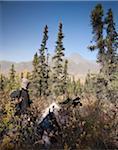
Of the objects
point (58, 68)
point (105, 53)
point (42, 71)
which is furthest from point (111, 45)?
point (42, 71)

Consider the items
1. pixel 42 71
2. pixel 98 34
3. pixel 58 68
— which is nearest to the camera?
pixel 98 34

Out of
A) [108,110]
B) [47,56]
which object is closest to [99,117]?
[108,110]

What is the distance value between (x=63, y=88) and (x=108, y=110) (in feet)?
57.0

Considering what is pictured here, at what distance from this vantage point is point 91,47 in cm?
1349

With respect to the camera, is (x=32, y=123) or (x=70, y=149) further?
(x=32, y=123)

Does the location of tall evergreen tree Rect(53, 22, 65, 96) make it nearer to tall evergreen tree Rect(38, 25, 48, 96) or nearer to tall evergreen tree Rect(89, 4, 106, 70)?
tall evergreen tree Rect(38, 25, 48, 96)

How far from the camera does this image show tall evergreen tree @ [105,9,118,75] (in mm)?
→ 12745

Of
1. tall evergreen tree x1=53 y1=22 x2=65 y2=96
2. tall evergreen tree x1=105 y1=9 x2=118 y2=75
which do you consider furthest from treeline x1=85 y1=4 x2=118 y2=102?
tall evergreen tree x1=53 y1=22 x2=65 y2=96

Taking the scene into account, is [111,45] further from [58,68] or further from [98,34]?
[58,68]

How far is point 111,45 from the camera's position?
45.0 ft

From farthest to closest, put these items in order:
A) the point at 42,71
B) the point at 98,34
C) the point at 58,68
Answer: the point at 42,71 → the point at 58,68 → the point at 98,34

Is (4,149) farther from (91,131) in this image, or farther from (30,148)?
(91,131)

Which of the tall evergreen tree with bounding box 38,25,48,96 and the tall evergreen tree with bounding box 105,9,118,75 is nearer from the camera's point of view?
the tall evergreen tree with bounding box 105,9,118,75

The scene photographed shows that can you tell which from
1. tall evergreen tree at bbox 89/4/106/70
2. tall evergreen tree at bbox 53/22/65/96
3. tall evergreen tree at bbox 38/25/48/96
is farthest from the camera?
tall evergreen tree at bbox 38/25/48/96
